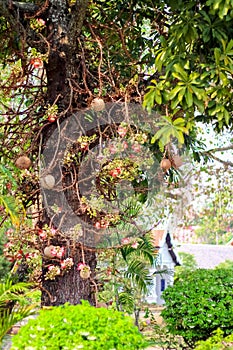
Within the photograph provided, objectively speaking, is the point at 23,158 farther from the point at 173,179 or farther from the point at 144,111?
the point at 173,179

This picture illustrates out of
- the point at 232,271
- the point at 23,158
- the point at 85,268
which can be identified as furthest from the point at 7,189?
the point at 232,271

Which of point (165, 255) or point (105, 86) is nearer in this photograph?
point (105, 86)

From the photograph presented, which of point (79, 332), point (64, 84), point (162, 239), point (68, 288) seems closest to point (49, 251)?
point (68, 288)

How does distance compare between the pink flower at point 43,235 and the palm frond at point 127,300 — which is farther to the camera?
the palm frond at point 127,300

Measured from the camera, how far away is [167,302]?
4.15m

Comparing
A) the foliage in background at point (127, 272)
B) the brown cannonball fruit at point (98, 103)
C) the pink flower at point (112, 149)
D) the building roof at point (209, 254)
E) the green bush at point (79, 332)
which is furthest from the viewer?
the building roof at point (209, 254)

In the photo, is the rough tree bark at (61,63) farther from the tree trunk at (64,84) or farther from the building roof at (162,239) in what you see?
the building roof at (162,239)

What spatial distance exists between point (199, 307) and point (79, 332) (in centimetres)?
198

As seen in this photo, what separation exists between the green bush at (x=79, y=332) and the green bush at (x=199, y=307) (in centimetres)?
174

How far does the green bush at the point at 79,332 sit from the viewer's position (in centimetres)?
216

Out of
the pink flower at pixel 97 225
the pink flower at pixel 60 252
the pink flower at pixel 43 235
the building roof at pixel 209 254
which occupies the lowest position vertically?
the pink flower at pixel 60 252

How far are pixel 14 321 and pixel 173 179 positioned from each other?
73.8 inches

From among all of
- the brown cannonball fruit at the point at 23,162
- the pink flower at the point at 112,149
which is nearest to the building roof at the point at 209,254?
the pink flower at the point at 112,149

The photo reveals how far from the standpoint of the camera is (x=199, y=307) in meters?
3.96
